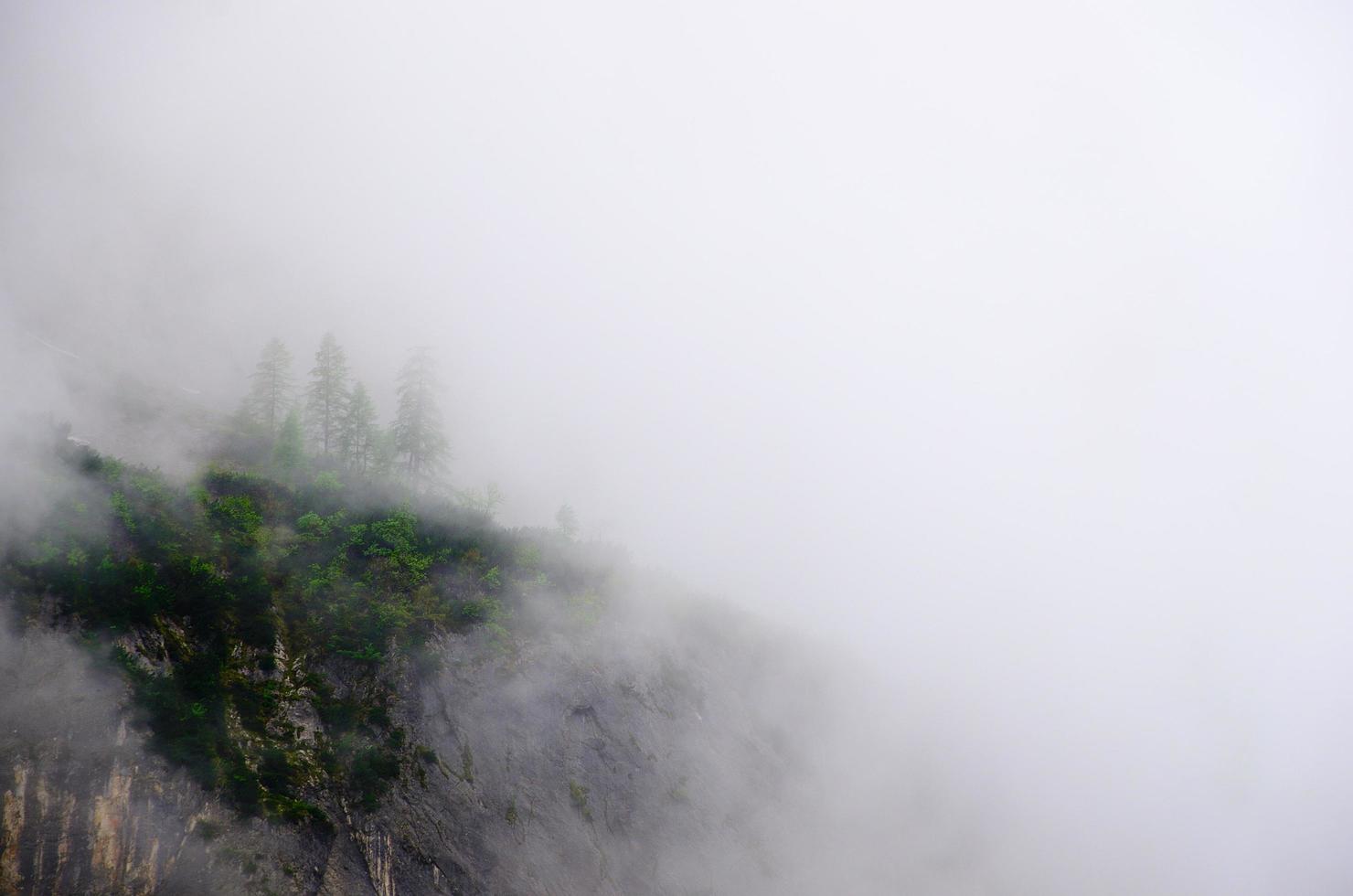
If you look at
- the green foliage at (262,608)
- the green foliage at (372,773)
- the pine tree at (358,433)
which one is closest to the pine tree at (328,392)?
the pine tree at (358,433)

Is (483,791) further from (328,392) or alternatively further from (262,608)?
(328,392)

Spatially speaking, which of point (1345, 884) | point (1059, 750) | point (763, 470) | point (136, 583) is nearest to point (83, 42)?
point (136, 583)

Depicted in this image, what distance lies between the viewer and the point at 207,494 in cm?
3053

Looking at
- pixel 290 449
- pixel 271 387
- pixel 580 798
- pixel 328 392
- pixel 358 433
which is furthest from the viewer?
pixel 271 387

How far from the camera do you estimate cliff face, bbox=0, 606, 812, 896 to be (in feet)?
66.6

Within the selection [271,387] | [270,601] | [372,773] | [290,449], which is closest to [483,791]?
[372,773]

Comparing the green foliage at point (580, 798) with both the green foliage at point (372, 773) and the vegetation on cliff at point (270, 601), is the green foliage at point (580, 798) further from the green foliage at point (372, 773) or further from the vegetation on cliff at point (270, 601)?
the green foliage at point (372, 773)

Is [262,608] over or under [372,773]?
over

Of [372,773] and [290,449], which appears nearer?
[372,773]

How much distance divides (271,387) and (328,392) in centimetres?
544

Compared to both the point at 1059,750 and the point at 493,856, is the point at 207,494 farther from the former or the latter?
the point at 1059,750

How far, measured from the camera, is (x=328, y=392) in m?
48.6

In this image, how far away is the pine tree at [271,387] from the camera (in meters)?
49.0

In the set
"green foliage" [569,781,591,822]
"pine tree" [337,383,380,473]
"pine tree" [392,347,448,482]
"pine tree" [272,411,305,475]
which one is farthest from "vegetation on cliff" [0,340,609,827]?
"pine tree" [392,347,448,482]
